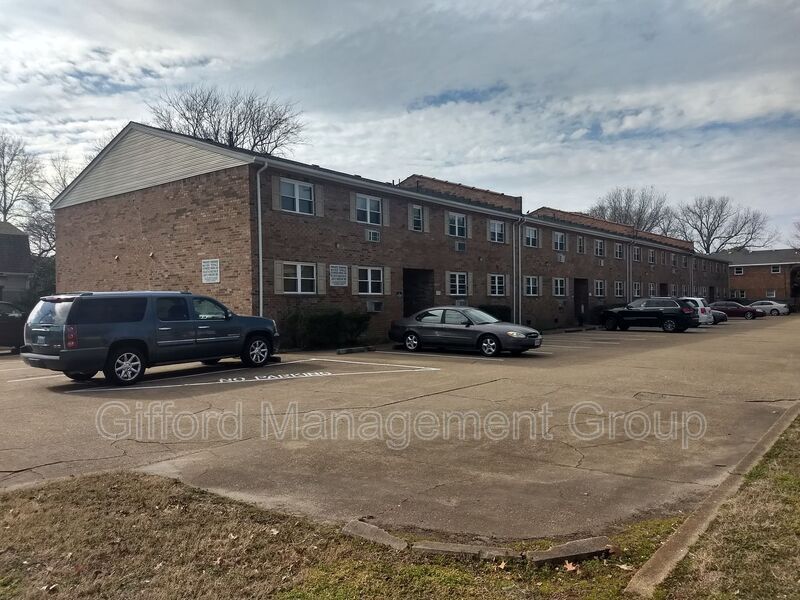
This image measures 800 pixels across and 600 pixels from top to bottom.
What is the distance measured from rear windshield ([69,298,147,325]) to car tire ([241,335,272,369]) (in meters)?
2.70

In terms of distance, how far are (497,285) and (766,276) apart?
5862 cm

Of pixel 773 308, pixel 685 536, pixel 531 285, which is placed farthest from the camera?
pixel 773 308

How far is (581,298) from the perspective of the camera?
122ft

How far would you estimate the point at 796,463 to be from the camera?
5688 millimetres

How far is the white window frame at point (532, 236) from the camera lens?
31.8 metres

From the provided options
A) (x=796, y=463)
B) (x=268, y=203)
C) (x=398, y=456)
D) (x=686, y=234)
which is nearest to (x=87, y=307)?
(x=398, y=456)

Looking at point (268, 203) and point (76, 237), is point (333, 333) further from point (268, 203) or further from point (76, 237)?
point (76, 237)

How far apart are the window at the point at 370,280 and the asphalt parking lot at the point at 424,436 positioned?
344 inches

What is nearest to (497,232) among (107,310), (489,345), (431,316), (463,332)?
(431,316)

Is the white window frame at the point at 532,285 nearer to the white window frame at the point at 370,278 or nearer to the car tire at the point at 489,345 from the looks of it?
the white window frame at the point at 370,278

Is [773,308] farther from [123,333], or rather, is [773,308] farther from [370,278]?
[123,333]

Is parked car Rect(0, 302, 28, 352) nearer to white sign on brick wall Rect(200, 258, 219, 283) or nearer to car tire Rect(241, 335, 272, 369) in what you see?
white sign on brick wall Rect(200, 258, 219, 283)

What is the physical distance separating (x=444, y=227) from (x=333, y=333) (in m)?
9.18

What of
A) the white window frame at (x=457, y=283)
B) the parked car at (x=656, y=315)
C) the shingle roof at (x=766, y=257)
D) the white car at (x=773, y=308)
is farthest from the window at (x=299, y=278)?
the shingle roof at (x=766, y=257)
